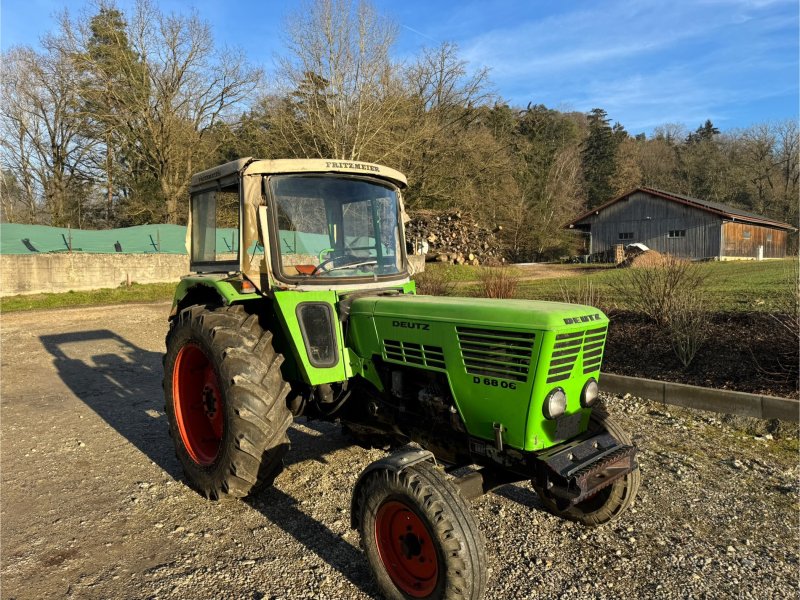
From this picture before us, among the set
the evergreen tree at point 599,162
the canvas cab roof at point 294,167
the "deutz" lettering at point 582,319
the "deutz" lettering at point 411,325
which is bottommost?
the "deutz" lettering at point 411,325

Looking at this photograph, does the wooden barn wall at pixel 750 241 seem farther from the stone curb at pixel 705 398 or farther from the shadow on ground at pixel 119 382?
the shadow on ground at pixel 119 382

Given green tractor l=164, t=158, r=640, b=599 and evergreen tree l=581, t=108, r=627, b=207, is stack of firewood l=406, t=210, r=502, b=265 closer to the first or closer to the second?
green tractor l=164, t=158, r=640, b=599

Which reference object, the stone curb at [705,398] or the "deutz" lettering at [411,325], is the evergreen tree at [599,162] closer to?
the stone curb at [705,398]

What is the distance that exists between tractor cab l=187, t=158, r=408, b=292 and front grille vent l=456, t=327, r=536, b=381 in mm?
1179

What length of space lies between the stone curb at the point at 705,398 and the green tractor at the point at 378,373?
8.45 feet

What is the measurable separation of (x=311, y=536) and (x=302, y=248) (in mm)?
1916

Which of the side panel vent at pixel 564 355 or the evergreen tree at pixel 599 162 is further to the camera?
the evergreen tree at pixel 599 162

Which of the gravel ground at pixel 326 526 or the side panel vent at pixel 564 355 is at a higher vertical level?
the side panel vent at pixel 564 355

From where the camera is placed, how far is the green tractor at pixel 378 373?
262 centimetres

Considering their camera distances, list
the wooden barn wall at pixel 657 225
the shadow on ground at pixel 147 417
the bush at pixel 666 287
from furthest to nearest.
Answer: the wooden barn wall at pixel 657 225 < the bush at pixel 666 287 < the shadow on ground at pixel 147 417

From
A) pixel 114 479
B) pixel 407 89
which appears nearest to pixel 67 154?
pixel 407 89

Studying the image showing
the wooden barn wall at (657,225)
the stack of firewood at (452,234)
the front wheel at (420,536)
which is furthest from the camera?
the wooden barn wall at (657,225)

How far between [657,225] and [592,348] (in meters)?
34.2

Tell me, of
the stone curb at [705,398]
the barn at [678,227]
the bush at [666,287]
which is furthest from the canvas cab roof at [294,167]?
the barn at [678,227]
